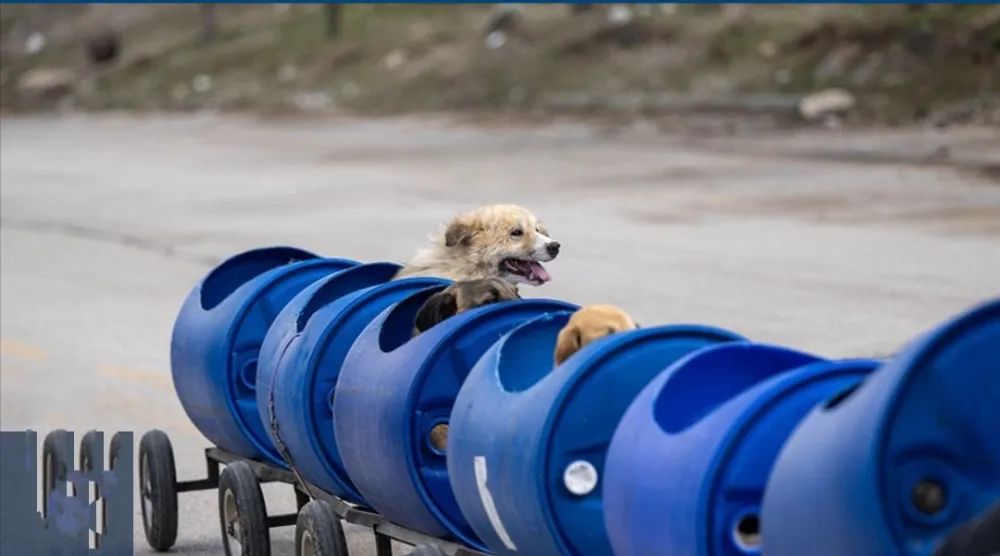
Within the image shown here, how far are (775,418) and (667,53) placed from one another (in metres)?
36.3

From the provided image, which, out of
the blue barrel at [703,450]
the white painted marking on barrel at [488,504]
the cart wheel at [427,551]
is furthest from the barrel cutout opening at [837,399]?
the cart wheel at [427,551]

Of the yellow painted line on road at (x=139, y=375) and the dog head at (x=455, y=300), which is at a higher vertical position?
the dog head at (x=455, y=300)

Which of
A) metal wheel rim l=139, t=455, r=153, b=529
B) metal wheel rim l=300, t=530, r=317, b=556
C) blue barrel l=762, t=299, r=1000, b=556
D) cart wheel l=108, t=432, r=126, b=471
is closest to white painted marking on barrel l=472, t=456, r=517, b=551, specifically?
metal wheel rim l=300, t=530, r=317, b=556

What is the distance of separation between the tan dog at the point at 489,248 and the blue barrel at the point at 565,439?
321 cm

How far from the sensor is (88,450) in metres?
8.10

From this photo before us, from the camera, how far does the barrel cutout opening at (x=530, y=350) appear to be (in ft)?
18.3

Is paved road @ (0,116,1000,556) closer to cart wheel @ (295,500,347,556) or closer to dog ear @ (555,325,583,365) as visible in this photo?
cart wheel @ (295,500,347,556)

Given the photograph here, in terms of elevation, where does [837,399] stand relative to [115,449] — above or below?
above

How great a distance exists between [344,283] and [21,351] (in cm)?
779

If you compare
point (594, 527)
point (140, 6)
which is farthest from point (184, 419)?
point (140, 6)

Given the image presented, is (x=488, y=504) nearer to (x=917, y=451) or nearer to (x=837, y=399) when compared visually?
(x=837, y=399)

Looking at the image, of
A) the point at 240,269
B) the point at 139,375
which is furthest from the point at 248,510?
the point at 139,375

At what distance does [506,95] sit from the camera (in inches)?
1678

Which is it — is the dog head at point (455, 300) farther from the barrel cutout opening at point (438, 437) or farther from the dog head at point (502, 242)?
the dog head at point (502, 242)
